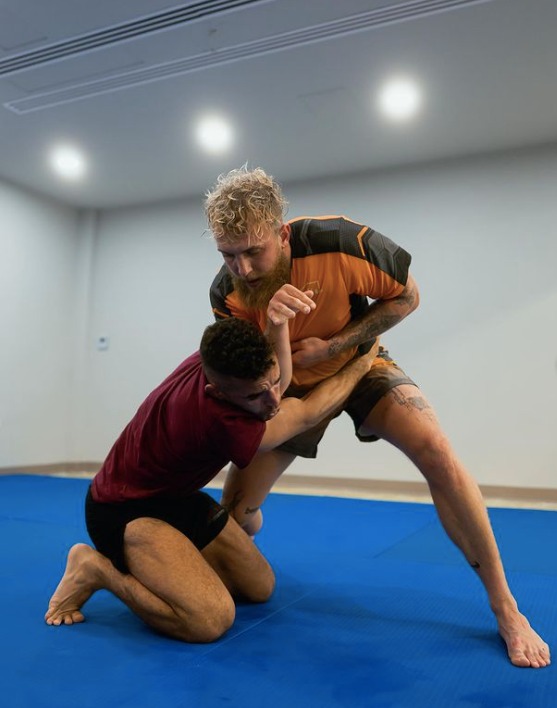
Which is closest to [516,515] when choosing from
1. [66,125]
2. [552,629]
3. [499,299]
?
[499,299]

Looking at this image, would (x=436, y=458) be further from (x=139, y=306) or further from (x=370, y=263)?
(x=139, y=306)

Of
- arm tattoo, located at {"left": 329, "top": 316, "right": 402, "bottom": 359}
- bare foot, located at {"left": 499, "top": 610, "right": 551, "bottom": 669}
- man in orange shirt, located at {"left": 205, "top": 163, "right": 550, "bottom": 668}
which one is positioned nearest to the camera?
bare foot, located at {"left": 499, "top": 610, "right": 551, "bottom": 669}

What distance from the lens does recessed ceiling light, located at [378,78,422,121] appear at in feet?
16.2

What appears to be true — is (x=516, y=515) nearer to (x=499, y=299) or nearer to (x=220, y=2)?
(x=499, y=299)

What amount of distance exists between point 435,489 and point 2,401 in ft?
20.1

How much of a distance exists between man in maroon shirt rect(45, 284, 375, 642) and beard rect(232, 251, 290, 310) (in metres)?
0.15

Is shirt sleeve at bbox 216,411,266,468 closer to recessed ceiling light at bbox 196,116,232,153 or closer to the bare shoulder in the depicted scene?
the bare shoulder

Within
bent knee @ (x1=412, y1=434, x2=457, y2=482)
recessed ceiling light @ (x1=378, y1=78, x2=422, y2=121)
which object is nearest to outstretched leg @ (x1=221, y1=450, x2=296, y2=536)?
bent knee @ (x1=412, y1=434, x2=457, y2=482)

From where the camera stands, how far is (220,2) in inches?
156

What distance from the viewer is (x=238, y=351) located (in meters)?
1.88

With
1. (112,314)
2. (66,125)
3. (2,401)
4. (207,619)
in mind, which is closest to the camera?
(207,619)

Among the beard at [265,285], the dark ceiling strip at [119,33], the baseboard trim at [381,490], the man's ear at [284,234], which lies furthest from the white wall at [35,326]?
the man's ear at [284,234]

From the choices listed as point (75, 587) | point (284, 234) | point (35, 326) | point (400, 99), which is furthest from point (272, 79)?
point (35, 326)

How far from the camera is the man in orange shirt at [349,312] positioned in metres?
2.04
